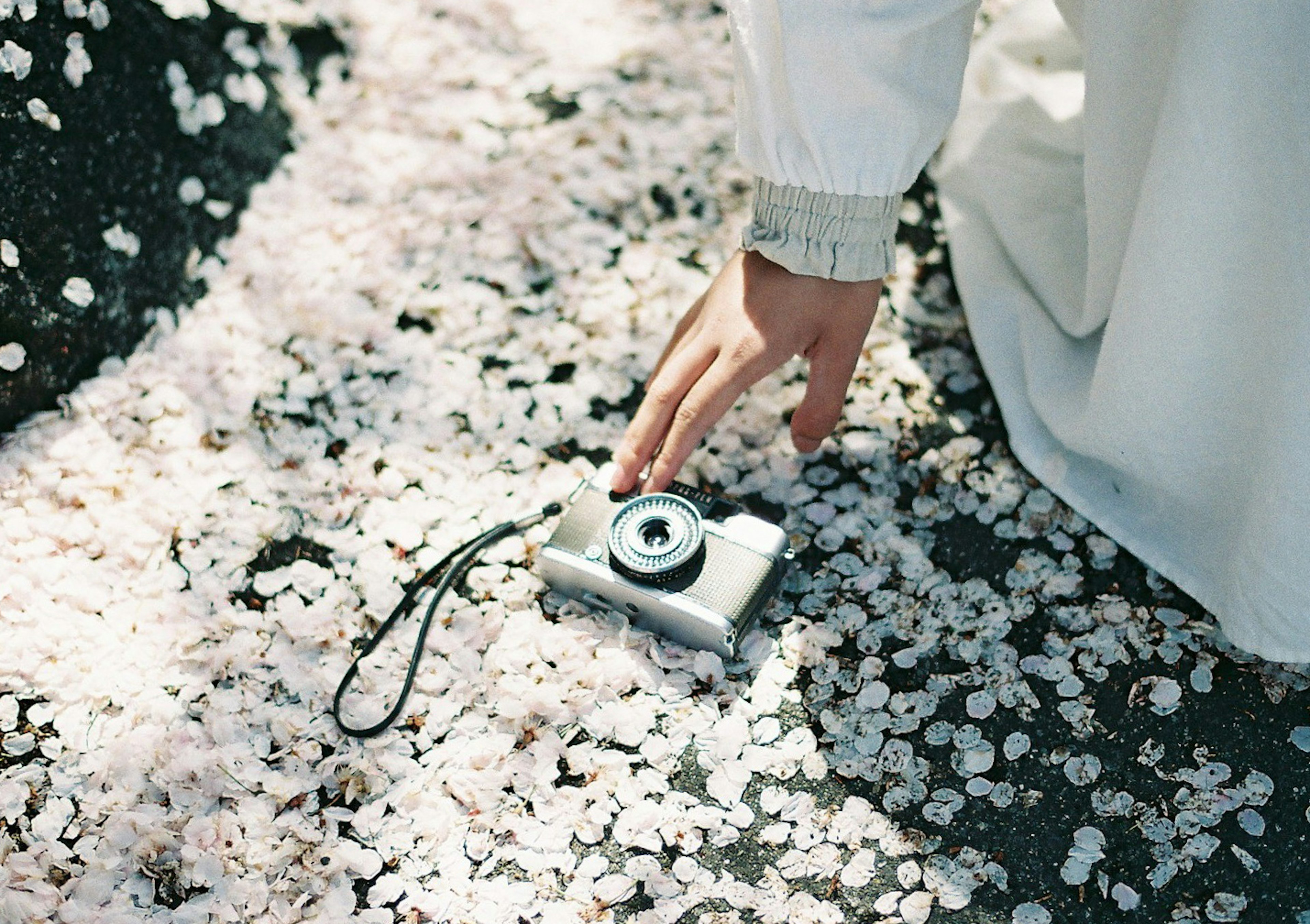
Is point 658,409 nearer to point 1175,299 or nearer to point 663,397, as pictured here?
point 663,397

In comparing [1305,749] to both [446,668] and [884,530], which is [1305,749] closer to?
[884,530]

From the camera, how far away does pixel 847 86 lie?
60.9 inches

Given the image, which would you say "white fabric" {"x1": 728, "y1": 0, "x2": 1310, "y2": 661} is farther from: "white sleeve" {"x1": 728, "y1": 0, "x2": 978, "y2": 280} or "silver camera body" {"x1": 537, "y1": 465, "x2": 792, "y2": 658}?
"silver camera body" {"x1": 537, "y1": 465, "x2": 792, "y2": 658}

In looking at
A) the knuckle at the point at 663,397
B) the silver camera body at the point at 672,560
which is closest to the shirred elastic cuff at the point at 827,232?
the knuckle at the point at 663,397

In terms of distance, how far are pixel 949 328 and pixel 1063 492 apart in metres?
0.48

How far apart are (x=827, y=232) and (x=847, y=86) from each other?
233 millimetres

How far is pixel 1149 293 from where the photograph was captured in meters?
1.63

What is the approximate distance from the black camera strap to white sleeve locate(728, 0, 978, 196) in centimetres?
77

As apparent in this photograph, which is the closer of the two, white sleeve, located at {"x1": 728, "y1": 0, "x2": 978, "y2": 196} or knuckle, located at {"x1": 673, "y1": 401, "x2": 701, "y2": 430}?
white sleeve, located at {"x1": 728, "y1": 0, "x2": 978, "y2": 196}

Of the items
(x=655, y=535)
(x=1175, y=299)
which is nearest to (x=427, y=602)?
(x=655, y=535)

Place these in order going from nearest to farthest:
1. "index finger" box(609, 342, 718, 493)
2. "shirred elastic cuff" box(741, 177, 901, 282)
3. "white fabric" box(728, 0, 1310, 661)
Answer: "white fabric" box(728, 0, 1310, 661)
"shirred elastic cuff" box(741, 177, 901, 282)
"index finger" box(609, 342, 718, 493)

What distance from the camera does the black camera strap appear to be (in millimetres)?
1760

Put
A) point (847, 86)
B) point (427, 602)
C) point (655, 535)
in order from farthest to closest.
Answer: point (427, 602)
point (655, 535)
point (847, 86)

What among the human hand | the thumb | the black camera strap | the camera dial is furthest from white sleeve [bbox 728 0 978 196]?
the black camera strap
